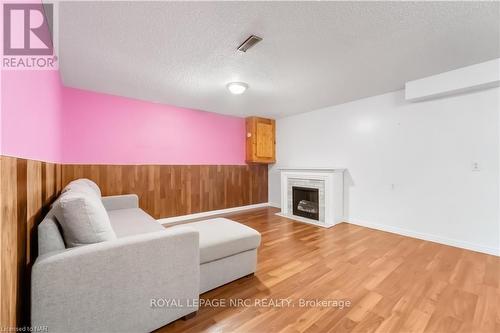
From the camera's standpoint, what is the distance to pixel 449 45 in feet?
6.73

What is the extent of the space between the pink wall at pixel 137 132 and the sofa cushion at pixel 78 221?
2547 mm

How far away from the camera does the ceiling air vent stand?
1.88 metres

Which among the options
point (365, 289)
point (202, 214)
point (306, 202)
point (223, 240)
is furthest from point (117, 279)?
point (306, 202)

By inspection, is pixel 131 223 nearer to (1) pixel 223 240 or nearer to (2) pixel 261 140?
(1) pixel 223 240

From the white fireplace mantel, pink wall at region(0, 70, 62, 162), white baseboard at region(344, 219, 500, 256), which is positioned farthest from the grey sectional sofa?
white baseboard at region(344, 219, 500, 256)

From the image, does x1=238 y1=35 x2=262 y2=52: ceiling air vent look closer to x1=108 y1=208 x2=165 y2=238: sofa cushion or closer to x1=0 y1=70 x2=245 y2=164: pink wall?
x1=0 y1=70 x2=245 y2=164: pink wall

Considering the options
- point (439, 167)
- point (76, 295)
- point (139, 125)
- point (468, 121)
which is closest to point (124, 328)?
point (76, 295)

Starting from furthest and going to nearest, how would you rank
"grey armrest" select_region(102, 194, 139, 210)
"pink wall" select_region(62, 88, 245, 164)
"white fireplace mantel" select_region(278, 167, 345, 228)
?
"white fireplace mantel" select_region(278, 167, 345, 228), "pink wall" select_region(62, 88, 245, 164), "grey armrest" select_region(102, 194, 139, 210)

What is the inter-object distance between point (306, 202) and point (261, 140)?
1.92 meters

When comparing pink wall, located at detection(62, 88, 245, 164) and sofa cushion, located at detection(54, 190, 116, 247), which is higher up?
pink wall, located at detection(62, 88, 245, 164)

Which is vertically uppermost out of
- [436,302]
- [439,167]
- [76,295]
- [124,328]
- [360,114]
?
[360,114]

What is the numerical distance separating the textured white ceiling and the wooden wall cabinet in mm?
1940

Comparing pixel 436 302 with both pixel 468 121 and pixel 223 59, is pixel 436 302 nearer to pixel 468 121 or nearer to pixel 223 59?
pixel 468 121

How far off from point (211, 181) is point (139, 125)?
71.9 inches
